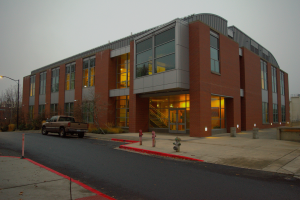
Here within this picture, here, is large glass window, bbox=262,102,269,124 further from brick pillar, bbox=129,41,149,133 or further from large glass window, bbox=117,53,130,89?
large glass window, bbox=117,53,130,89

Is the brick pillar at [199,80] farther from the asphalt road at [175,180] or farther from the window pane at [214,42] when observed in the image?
the asphalt road at [175,180]

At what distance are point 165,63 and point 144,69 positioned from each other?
2.90 m

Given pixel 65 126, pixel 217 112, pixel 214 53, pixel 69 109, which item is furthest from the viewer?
pixel 69 109

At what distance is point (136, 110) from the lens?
22484 millimetres

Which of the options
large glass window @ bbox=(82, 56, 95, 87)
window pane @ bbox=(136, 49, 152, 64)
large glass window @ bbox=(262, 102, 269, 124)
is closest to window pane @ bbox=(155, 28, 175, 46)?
window pane @ bbox=(136, 49, 152, 64)

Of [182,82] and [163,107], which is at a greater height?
[182,82]

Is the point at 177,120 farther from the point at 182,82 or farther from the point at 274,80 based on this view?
the point at 274,80

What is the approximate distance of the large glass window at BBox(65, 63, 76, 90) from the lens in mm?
32719

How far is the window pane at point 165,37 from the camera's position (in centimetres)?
1830

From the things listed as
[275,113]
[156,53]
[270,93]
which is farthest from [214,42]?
[275,113]

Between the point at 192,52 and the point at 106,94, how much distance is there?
12464 mm

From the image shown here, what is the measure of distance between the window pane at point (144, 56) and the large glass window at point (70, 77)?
1507 centimetres

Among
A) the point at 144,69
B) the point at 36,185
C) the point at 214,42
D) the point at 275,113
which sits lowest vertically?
the point at 36,185

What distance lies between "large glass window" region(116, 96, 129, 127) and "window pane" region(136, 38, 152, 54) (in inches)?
255
